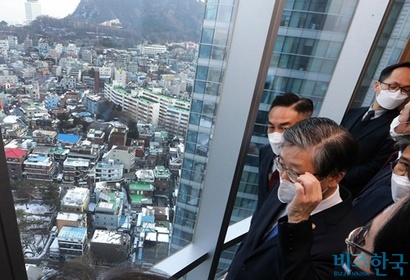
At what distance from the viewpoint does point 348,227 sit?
3.03 ft

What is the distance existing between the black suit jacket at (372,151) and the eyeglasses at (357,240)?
93 cm

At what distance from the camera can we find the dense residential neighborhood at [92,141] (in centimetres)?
94

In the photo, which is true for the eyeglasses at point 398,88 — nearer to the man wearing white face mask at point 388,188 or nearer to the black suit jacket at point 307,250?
the man wearing white face mask at point 388,188

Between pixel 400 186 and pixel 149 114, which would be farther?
pixel 149 114

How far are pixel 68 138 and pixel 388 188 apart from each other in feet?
5.25

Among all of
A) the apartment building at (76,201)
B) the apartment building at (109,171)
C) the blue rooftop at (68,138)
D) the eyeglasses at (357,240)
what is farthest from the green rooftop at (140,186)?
the eyeglasses at (357,240)

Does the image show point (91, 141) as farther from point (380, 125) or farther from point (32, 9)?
point (380, 125)

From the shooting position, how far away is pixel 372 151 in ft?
5.98

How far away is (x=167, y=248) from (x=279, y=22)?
179cm

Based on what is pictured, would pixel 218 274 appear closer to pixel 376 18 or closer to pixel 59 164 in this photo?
pixel 59 164

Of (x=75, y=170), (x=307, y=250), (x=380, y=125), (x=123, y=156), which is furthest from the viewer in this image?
(x=380, y=125)

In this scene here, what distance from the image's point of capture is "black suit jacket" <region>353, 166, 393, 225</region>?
1160 mm

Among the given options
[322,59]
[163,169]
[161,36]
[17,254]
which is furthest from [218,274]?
[322,59]

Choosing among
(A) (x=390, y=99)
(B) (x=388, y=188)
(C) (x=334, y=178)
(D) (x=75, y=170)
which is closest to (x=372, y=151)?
(A) (x=390, y=99)
